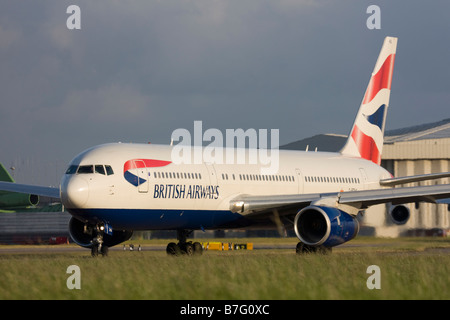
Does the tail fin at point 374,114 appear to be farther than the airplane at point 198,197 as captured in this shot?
Yes

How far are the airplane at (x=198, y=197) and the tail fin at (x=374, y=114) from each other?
12.9 ft

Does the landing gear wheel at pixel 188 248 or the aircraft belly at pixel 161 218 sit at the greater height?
the aircraft belly at pixel 161 218

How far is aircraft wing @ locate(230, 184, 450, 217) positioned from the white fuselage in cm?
56

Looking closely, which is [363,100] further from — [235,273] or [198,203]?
[235,273]

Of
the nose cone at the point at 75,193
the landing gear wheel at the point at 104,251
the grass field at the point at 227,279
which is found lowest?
the grass field at the point at 227,279

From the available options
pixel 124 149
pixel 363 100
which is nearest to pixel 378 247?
pixel 363 100

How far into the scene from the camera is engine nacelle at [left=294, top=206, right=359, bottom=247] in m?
26.7

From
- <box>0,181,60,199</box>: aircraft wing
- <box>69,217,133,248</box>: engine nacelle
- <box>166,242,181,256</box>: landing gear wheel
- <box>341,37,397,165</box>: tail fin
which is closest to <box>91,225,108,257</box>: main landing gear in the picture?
<box>69,217,133,248</box>: engine nacelle

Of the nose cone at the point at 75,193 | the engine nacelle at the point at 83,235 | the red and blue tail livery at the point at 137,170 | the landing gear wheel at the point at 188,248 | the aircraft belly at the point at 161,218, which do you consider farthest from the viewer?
the landing gear wheel at the point at 188,248

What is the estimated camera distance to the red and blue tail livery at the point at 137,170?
2605 cm

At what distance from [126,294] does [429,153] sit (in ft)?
162

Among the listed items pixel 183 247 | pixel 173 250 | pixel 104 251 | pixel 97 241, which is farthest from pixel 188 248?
pixel 97 241

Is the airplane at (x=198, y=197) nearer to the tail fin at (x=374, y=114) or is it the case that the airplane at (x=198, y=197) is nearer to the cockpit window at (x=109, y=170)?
the cockpit window at (x=109, y=170)

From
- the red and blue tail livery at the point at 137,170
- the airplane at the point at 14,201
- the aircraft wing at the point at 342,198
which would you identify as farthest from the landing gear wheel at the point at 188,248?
the airplane at the point at 14,201
